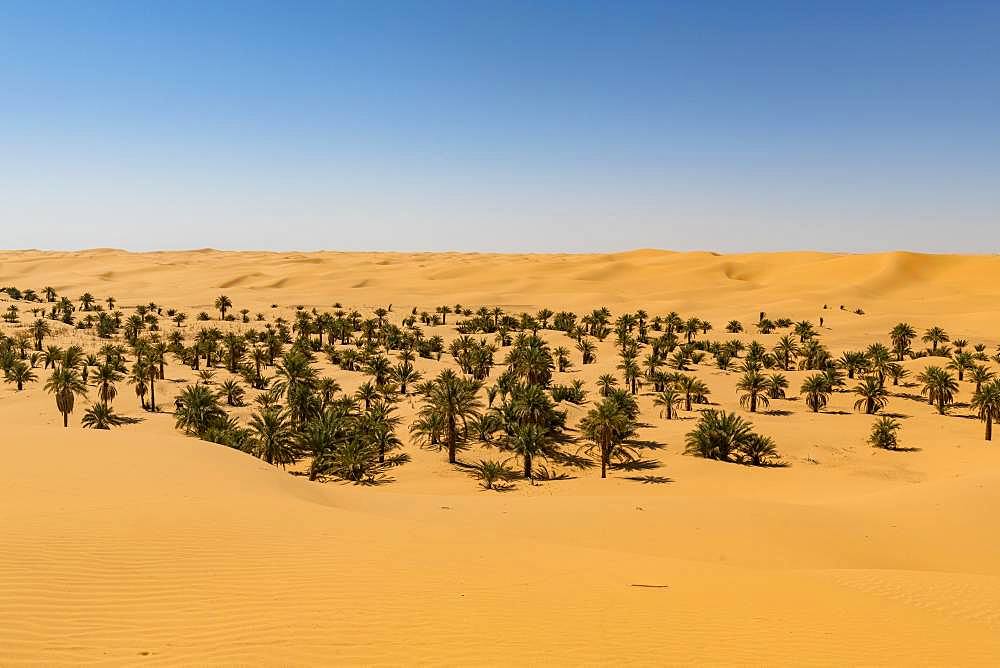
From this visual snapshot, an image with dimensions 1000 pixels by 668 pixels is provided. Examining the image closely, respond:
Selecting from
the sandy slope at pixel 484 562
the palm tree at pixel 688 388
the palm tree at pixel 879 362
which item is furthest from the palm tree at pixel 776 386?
the sandy slope at pixel 484 562

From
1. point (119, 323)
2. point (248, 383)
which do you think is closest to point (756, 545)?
point (248, 383)

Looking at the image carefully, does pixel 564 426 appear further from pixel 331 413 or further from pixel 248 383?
pixel 248 383

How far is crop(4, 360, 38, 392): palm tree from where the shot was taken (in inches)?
1689

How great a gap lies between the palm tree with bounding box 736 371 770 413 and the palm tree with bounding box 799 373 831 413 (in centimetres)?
260

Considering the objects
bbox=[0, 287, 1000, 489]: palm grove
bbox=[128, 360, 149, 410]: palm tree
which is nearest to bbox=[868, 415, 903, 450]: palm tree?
bbox=[0, 287, 1000, 489]: palm grove

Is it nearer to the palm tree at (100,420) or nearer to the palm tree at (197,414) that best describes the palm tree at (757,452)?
the palm tree at (197,414)

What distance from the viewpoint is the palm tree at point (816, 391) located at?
41.8 metres

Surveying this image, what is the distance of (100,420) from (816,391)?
43.4 m

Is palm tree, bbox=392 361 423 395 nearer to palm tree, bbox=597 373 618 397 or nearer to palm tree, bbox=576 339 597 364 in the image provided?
palm tree, bbox=597 373 618 397

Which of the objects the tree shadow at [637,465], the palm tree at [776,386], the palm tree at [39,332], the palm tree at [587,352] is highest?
the palm tree at [39,332]

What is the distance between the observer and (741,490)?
27141mm

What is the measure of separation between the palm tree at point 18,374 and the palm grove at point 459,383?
12.2 inches

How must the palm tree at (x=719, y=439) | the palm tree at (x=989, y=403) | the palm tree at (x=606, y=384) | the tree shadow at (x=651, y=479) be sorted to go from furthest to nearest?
the palm tree at (x=606, y=384), the palm tree at (x=989, y=403), the palm tree at (x=719, y=439), the tree shadow at (x=651, y=479)

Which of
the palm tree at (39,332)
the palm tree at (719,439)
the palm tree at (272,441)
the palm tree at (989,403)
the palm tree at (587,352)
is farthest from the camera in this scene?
the palm tree at (587,352)
